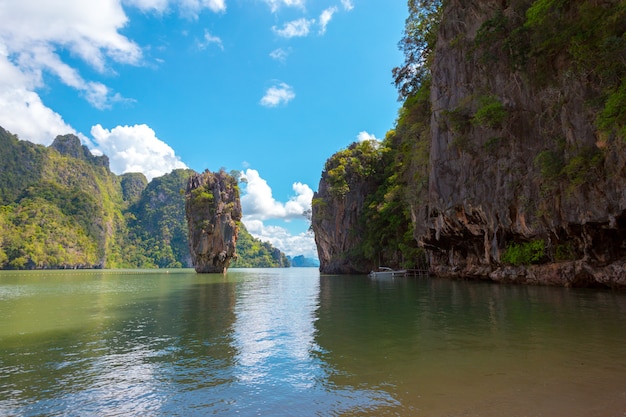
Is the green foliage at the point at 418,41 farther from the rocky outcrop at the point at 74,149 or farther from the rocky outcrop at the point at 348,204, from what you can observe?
the rocky outcrop at the point at 74,149

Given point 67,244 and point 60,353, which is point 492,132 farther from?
point 67,244

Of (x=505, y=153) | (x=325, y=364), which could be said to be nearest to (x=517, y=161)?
(x=505, y=153)

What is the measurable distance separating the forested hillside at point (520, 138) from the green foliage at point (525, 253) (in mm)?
64

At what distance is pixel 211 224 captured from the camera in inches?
2537

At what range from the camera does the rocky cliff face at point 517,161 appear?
17016 millimetres

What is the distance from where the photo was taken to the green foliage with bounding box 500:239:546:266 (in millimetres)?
22014

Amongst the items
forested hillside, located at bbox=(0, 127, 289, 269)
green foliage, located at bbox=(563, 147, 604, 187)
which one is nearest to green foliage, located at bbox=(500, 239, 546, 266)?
green foliage, located at bbox=(563, 147, 604, 187)

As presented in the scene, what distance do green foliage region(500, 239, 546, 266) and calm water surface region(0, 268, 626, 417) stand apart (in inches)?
404

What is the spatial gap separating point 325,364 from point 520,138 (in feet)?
66.5

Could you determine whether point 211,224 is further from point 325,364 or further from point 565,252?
point 325,364

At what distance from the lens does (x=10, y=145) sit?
128 m

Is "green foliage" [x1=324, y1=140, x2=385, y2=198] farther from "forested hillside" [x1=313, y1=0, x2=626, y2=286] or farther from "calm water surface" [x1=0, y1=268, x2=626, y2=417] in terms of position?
"calm water surface" [x1=0, y1=268, x2=626, y2=417]

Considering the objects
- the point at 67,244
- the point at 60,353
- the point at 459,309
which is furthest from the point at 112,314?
the point at 67,244

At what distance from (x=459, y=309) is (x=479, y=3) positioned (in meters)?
20.8
